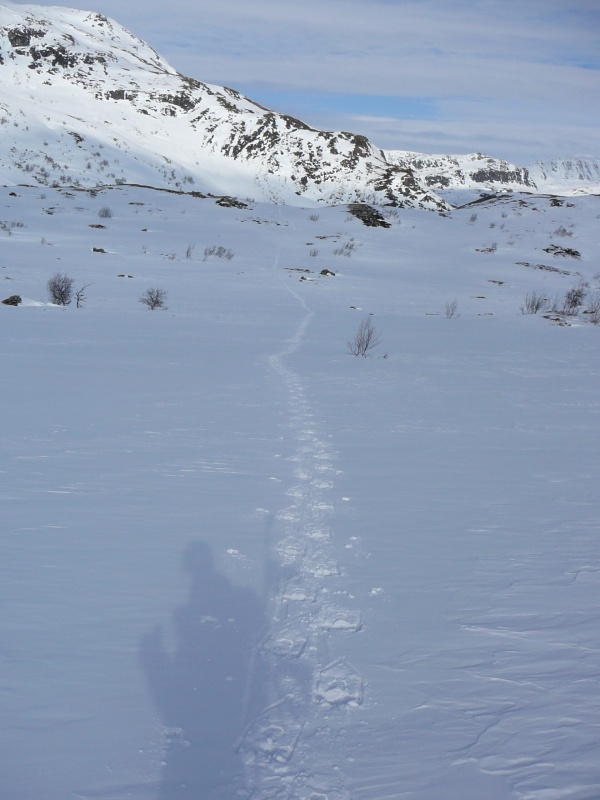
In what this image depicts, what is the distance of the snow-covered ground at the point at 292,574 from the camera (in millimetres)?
1947

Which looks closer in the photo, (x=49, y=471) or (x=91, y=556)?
(x=91, y=556)

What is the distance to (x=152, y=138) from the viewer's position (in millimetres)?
44562

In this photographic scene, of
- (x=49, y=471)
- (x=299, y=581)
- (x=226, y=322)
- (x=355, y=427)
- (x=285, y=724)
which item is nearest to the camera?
(x=285, y=724)

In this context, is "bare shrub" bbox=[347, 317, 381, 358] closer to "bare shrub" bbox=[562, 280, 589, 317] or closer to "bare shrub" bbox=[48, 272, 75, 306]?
"bare shrub" bbox=[48, 272, 75, 306]

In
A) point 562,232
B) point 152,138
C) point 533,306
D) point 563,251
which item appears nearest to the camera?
point 533,306

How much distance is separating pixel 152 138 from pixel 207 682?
47.6 metres

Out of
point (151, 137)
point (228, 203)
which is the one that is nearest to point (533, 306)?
point (228, 203)

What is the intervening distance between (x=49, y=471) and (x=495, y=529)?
2.78 metres

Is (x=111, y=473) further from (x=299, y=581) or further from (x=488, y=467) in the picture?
(x=488, y=467)

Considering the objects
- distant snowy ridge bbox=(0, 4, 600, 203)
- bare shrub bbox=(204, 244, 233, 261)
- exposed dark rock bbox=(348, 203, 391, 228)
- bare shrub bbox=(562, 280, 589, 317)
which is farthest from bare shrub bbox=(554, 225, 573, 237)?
bare shrub bbox=(204, 244, 233, 261)

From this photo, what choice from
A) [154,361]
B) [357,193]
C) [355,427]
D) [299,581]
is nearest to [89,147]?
[357,193]

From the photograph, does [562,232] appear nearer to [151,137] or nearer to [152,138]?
[152,138]

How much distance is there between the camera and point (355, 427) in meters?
5.59

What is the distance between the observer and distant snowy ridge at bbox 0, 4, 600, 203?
118 feet
